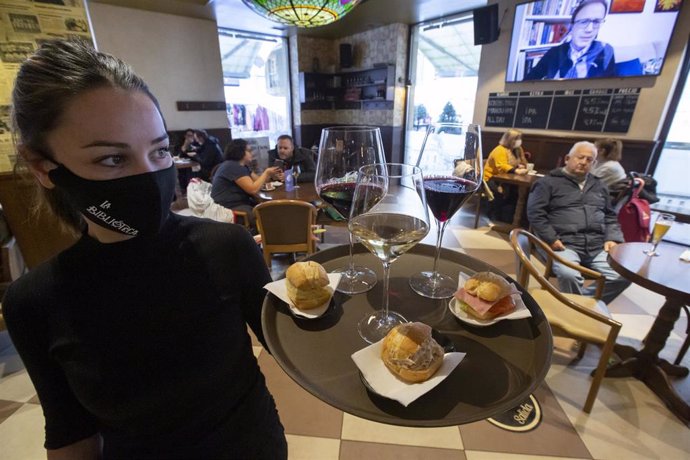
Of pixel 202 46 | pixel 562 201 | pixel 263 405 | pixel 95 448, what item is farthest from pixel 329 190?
pixel 202 46

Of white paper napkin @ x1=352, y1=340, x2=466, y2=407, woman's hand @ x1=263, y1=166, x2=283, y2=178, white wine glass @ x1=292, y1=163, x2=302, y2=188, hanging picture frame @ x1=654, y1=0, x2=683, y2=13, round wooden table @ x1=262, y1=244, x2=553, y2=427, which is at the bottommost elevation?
white wine glass @ x1=292, y1=163, x2=302, y2=188

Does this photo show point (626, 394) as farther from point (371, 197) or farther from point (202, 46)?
point (202, 46)

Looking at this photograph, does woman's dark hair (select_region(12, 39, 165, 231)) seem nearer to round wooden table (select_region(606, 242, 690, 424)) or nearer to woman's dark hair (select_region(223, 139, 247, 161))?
round wooden table (select_region(606, 242, 690, 424))

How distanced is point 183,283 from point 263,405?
1.47 feet

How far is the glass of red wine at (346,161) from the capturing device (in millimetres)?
880

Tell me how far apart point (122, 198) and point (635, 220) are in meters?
3.85

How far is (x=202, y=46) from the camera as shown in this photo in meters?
6.54

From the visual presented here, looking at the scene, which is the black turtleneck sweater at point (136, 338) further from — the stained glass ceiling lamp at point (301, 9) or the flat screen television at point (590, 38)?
the flat screen television at point (590, 38)

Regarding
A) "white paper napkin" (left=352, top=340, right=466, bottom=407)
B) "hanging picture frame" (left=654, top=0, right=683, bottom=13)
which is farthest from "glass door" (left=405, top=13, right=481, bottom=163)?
"white paper napkin" (left=352, top=340, right=466, bottom=407)

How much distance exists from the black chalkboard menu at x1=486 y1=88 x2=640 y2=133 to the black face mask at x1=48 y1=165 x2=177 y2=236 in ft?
18.1

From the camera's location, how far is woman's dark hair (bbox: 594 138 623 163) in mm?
3486

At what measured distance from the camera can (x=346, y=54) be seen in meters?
7.50

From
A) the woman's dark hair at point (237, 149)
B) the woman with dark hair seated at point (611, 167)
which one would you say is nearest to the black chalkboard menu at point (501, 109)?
the woman with dark hair seated at point (611, 167)

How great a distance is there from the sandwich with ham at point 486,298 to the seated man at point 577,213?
2190 mm
